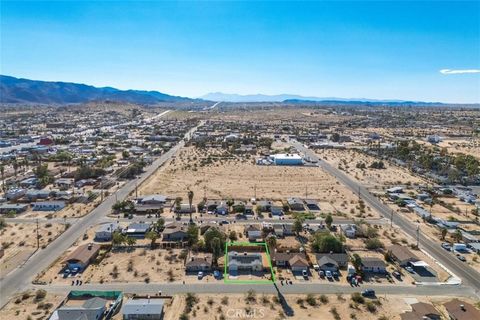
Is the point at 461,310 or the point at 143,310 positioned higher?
the point at 461,310

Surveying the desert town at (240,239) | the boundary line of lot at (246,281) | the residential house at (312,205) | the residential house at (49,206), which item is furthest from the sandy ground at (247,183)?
the boundary line of lot at (246,281)

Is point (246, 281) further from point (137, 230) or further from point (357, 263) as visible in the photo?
point (137, 230)

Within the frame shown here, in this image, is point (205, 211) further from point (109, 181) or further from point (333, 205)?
point (109, 181)

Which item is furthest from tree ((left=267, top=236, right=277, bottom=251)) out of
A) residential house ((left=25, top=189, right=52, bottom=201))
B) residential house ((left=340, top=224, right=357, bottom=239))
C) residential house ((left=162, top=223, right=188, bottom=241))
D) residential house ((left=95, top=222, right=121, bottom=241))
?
residential house ((left=25, top=189, right=52, bottom=201))

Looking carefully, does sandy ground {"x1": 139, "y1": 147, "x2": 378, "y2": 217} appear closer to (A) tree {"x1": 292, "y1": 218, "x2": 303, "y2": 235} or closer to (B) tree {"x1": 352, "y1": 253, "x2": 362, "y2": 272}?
(A) tree {"x1": 292, "y1": 218, "x2": 303, "y2": 235}

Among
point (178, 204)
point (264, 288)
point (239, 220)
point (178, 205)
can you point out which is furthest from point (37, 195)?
point (264, 288)

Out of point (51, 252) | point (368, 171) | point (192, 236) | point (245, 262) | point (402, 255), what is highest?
point (368, 171)

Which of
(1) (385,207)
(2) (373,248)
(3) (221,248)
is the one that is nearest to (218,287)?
(3) (221,248)
